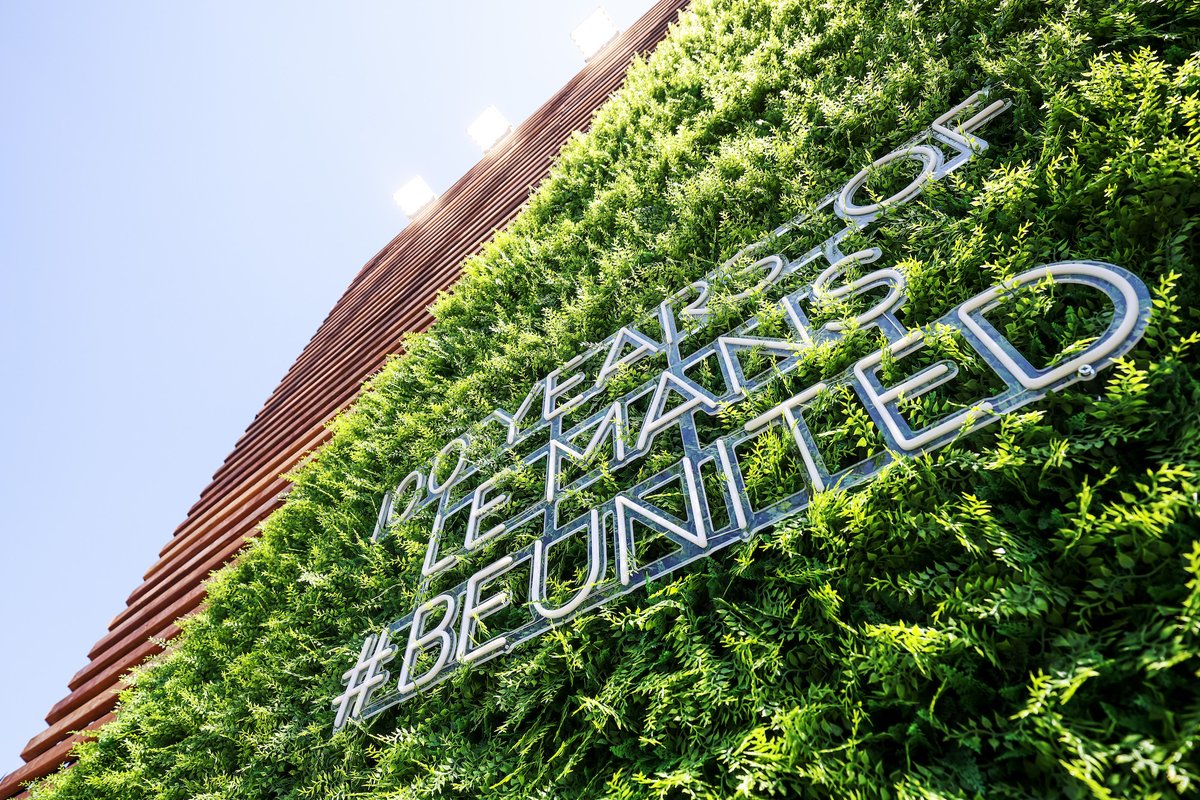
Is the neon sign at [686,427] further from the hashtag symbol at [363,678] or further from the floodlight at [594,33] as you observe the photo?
the floodlight at [594,33]

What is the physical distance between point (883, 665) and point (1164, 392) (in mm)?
665

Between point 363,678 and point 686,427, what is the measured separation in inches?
55.1

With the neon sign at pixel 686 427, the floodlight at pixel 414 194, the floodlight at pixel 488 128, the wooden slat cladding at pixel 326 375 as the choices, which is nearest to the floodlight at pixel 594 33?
the wooden slat cladding at pixel 326 375

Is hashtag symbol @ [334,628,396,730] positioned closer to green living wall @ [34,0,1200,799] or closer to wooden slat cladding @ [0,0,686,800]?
green living wall @ [34,0,1200,799]

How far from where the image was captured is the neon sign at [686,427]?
4.20 ft

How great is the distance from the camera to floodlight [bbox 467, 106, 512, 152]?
25.2ft

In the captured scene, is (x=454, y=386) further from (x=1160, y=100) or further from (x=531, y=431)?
(x=1160, y=100)

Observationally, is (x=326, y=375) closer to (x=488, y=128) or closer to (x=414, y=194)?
(x=414, y=194)

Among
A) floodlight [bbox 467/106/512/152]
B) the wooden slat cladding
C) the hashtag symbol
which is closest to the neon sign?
the hashtag symbol

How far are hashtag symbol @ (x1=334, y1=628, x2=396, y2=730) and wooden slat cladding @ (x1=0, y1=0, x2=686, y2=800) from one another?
215 centimetres

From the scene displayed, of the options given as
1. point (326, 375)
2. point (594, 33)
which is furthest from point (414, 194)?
point (326, 375)

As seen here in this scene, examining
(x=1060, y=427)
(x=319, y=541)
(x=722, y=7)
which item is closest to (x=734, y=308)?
(x=1060, y=427)

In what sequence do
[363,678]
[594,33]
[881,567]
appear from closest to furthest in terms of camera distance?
[881,567], [363,678], [594,33]

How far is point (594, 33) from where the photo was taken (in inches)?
285
